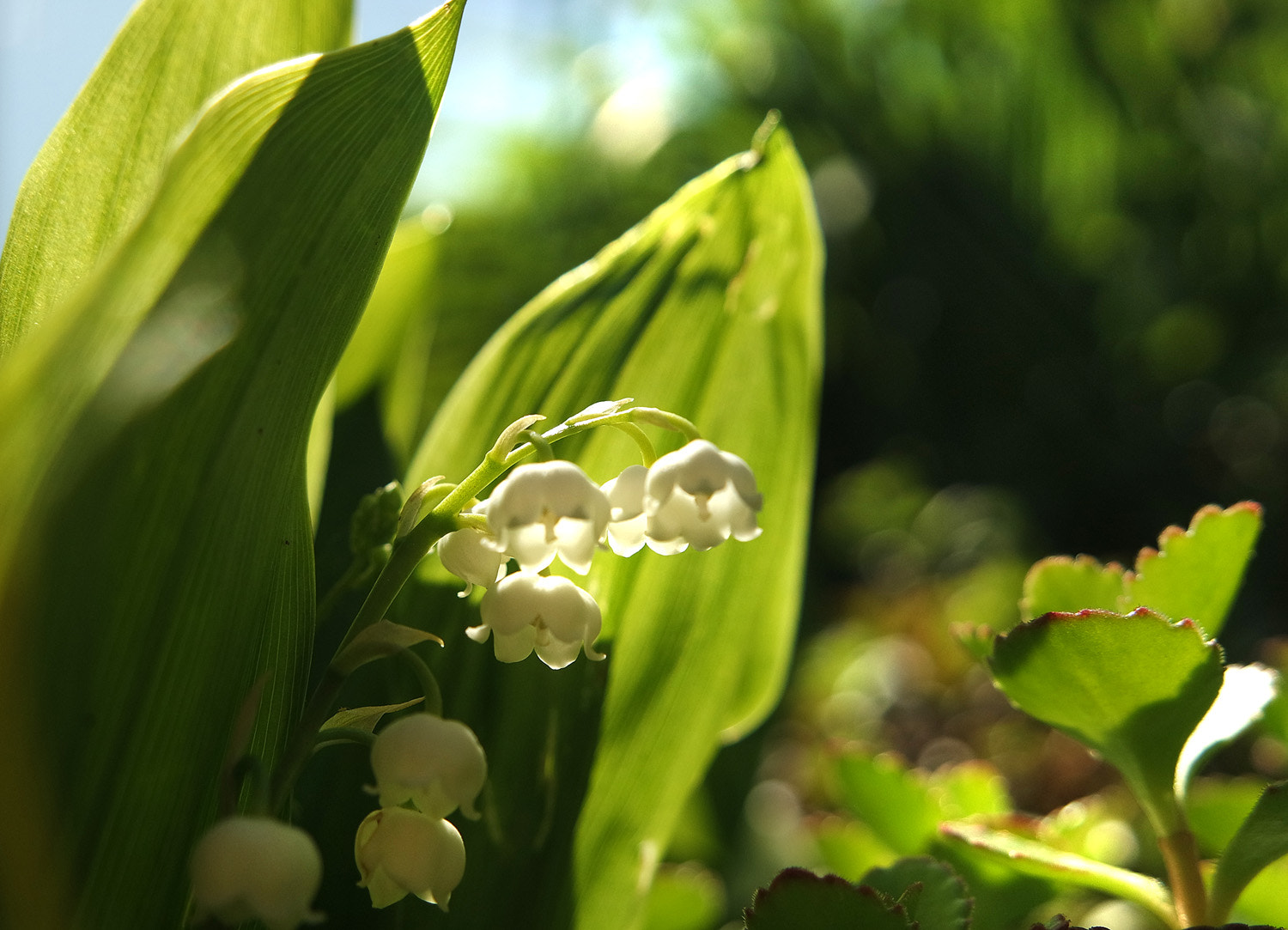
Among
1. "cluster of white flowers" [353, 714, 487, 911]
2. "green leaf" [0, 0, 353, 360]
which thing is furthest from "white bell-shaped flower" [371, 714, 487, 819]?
"green leaf" [0, 0, 353, 360]

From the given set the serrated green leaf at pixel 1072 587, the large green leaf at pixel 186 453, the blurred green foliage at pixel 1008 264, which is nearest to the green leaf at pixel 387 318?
the large green leaf at pixel 186 453

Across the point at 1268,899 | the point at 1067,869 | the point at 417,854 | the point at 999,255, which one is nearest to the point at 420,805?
the point at 417,854

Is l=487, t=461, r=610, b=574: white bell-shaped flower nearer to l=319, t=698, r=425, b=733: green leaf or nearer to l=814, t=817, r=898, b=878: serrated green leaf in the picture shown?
l=319, t=698, r=425, b=733: green leaf

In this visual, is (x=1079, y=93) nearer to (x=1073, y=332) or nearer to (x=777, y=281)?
(x=1073, y=332)

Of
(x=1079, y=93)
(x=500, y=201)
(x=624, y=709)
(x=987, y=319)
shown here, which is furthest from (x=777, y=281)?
(x=500, y=201)

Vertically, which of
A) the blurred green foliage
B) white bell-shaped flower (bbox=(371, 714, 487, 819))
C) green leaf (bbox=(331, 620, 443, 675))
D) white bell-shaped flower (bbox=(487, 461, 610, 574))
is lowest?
the blurred green foliage

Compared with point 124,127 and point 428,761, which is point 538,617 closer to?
point 428,761
